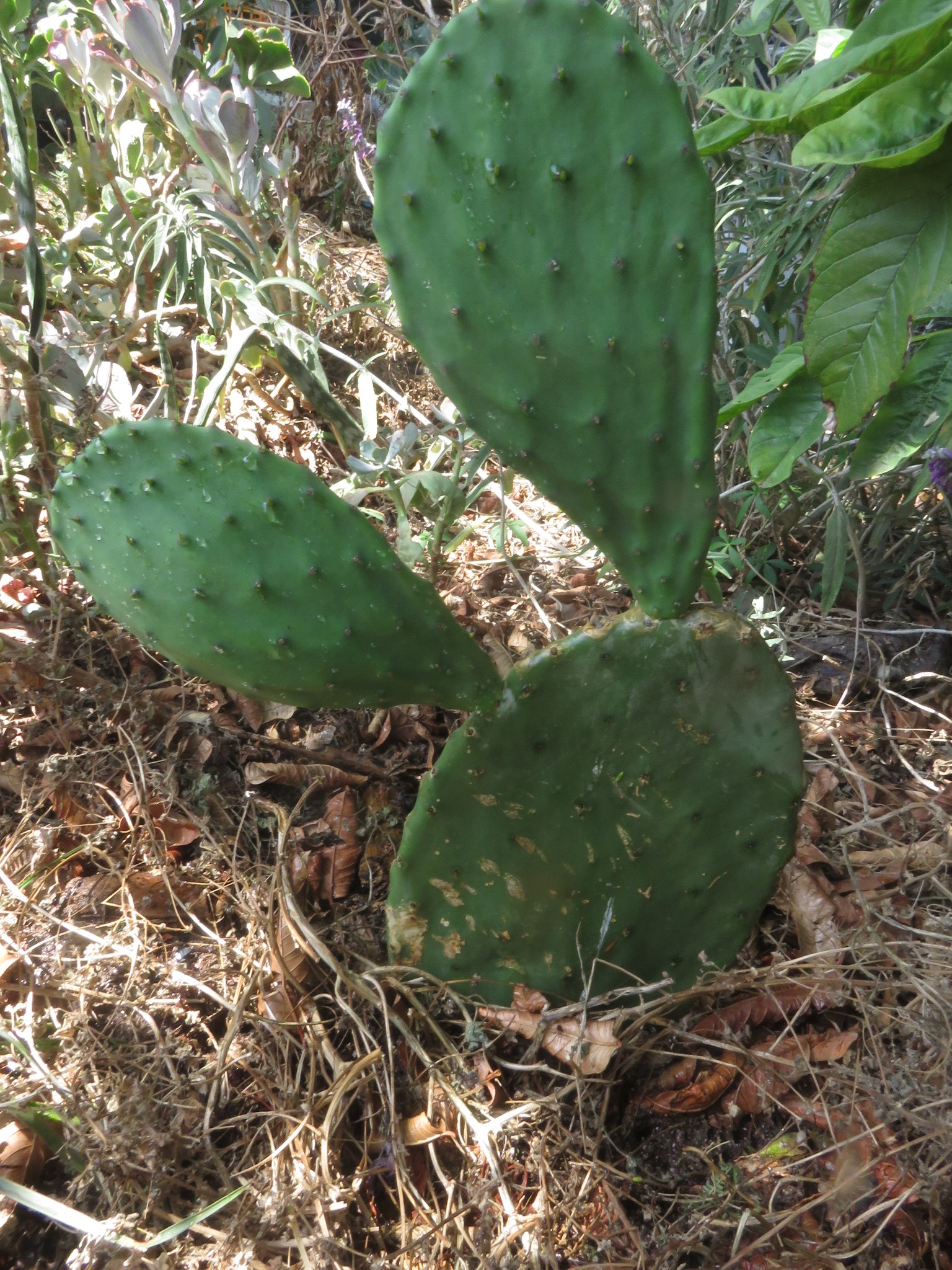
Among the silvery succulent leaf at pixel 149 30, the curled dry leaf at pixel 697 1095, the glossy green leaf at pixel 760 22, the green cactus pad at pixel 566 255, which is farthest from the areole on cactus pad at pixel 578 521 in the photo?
the silvery succulent leaf at pixel 149 30

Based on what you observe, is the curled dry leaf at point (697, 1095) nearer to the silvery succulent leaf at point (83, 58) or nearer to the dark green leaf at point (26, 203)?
the dark green leaf at point (26, 203)

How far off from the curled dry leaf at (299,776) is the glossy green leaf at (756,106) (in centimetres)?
94

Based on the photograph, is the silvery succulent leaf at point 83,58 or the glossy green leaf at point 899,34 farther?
the silvery succulent leaf at point 83,58

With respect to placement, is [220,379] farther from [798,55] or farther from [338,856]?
[798,55]

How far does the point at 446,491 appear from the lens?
1312 millimetres

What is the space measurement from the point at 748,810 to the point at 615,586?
0.65 m

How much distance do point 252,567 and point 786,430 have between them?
26.9 inches

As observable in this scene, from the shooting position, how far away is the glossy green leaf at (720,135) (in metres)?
0.86

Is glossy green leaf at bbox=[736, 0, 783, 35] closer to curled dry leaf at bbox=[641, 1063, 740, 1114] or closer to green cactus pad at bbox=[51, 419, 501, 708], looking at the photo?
green cactus pad at bbox=[51, 419, 501, 708]

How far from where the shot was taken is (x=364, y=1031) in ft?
3.15

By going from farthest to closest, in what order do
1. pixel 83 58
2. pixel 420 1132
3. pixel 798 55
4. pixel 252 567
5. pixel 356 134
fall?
pixel 356 134 < pixel 83 58 < pixel 798 55 < pixel 420 1132 < pixel 252 567

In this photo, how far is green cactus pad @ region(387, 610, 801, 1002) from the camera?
0.88 m

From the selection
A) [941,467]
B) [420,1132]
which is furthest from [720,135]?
[420,1132]

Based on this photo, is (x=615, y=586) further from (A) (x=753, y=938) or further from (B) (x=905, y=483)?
(A) (x=753, y=938)
